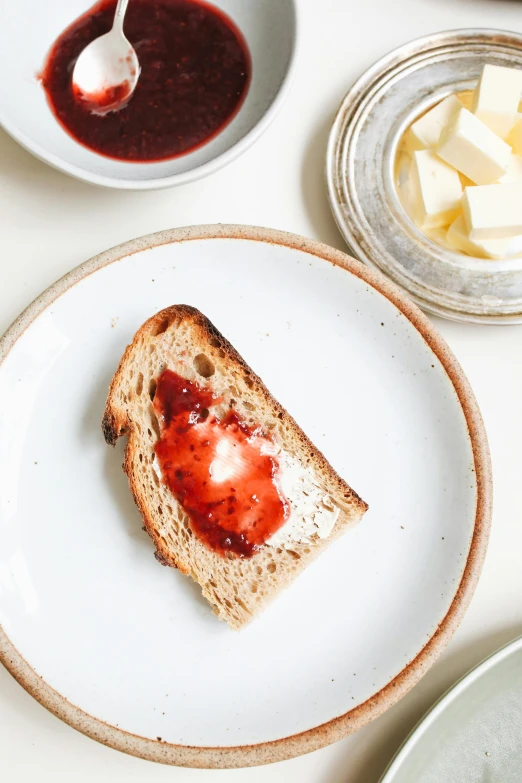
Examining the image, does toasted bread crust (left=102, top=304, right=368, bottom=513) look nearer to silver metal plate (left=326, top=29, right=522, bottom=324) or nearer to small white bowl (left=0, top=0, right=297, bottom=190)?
small white bowl (left=0, top=0, right=297, bottom=190)

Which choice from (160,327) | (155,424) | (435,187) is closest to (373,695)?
(155,424)

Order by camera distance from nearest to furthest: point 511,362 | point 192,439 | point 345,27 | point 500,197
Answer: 1. point 192,439
2. point 500,197
3. point 511,362
4. point 345,27

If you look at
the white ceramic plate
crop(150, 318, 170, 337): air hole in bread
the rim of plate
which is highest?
crop(150, 318, 170, 337): air hole in bread

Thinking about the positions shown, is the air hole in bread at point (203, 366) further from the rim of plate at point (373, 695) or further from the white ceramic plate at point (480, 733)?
the white ceramic plate at point (480, 733)

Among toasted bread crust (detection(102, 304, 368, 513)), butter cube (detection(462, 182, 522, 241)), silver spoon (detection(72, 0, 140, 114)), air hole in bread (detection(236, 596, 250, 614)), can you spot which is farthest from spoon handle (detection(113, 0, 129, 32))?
air hole in bread (detection(236, 596, 250, 614))

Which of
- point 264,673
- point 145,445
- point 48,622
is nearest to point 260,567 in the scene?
point 264,673

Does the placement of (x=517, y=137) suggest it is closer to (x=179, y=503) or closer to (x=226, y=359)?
(x=226, y=359)

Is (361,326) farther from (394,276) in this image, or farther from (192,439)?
(192,439)
